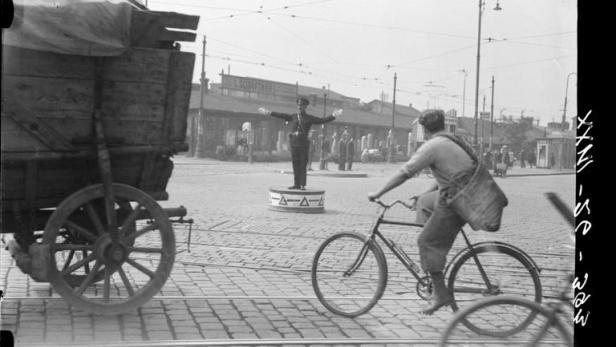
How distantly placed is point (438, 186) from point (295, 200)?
7.24 m

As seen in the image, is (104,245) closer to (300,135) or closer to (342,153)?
(300,135)

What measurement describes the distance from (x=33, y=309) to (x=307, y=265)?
Answer: 2921 mm

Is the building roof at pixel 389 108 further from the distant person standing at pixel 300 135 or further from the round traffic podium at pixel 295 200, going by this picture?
the round traffic podium at pixel 295 200

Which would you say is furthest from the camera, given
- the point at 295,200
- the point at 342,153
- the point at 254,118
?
the point at 342,153

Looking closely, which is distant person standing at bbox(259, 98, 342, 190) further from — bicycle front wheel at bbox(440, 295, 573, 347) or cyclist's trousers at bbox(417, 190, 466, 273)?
bicycle front wheel at bbox(440, 295, 573, 347)

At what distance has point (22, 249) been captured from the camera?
4.92 m

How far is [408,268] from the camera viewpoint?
17.2ft

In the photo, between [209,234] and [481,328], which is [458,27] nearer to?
[481,328]

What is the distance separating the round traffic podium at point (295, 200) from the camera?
12047 millimetres

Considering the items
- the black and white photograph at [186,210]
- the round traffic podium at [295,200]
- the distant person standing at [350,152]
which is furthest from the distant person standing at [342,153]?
the black and white photograph at [186,210]

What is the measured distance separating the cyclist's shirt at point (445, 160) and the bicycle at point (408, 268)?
0.30 m

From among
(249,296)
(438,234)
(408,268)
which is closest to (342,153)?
(249,296)

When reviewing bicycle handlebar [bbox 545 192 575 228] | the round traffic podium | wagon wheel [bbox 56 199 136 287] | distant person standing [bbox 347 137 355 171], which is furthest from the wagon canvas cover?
distant person standing [bbox 347 137 355 171]

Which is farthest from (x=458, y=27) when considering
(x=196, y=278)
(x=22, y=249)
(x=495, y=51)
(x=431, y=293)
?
(x=22, y=249)
